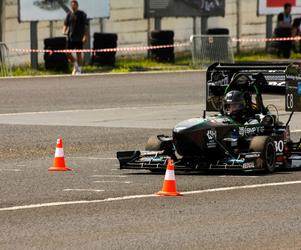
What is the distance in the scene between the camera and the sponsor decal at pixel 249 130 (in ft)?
52.1

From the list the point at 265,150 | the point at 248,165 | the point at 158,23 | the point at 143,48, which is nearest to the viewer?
the point at 248,165

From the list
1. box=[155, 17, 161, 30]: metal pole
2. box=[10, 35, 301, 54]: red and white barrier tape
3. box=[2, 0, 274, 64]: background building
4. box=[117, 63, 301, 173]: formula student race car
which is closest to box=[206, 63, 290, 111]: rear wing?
box=[117, 63, 301, 173]: formula student race car

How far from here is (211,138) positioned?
50.5 feet

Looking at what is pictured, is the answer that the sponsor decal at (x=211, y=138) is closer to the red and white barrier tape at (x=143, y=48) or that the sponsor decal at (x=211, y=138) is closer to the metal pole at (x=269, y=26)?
the red and white barrier tape at (x=143, y=48)

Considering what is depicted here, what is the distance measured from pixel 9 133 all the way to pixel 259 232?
1013 centimetres

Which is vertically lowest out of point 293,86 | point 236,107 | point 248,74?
point 236,107

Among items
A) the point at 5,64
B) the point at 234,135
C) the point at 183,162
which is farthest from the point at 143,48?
the point at 183,162

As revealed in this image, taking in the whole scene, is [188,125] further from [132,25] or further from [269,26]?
[269,26]

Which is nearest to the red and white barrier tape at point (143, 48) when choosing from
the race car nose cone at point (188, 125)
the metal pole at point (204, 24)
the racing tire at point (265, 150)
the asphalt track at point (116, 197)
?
the metal pole at point (204, 24)

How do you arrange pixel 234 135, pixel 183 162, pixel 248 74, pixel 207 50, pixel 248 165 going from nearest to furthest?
pixel 248 165
pixel 183 162
pixel 234 135
pixel 248 74
pixel 207 50

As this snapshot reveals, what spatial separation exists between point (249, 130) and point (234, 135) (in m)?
0.31

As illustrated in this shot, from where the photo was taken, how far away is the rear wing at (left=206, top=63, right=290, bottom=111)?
1666 centimetres

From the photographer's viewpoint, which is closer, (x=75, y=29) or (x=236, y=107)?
(x=236, y=107)

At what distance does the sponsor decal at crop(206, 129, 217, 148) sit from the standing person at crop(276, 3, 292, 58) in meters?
26.0
